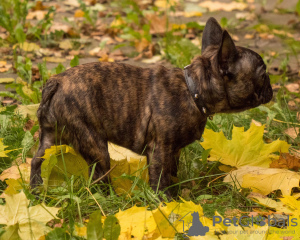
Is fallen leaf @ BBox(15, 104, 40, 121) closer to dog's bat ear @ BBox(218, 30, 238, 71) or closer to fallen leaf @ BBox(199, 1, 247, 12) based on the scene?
dog's bat ear @ BBox(218, 30, 238, 71)

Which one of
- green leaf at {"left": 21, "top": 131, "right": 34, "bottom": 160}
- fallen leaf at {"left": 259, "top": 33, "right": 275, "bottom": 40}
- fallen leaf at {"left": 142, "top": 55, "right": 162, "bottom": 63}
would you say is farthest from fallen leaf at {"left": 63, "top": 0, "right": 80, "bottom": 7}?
green leaf at {"left": 21, "top": 131, "right": 34, "bottom": 160}

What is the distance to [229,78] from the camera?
3.05 metres

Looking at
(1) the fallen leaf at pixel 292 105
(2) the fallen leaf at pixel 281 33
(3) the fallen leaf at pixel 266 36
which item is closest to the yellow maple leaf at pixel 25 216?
(1) the fallen leaf at pixel 292 105

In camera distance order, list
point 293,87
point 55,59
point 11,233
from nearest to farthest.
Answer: point 11,233, point 293,87, point 55,59

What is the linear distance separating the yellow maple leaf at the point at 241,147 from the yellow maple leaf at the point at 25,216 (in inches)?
53.0

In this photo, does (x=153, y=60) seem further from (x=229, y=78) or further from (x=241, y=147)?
(x=229, y=78)

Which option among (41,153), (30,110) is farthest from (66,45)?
(41,153)

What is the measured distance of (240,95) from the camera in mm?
3096

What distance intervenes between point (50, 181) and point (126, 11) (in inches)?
174

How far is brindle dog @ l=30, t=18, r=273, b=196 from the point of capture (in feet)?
9.70

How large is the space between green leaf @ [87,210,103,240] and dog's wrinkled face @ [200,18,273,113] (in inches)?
48.2

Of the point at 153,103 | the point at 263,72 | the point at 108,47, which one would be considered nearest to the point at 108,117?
the point at 153,103

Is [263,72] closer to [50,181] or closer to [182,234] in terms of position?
[182,234]

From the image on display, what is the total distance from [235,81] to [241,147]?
1.85 ft
